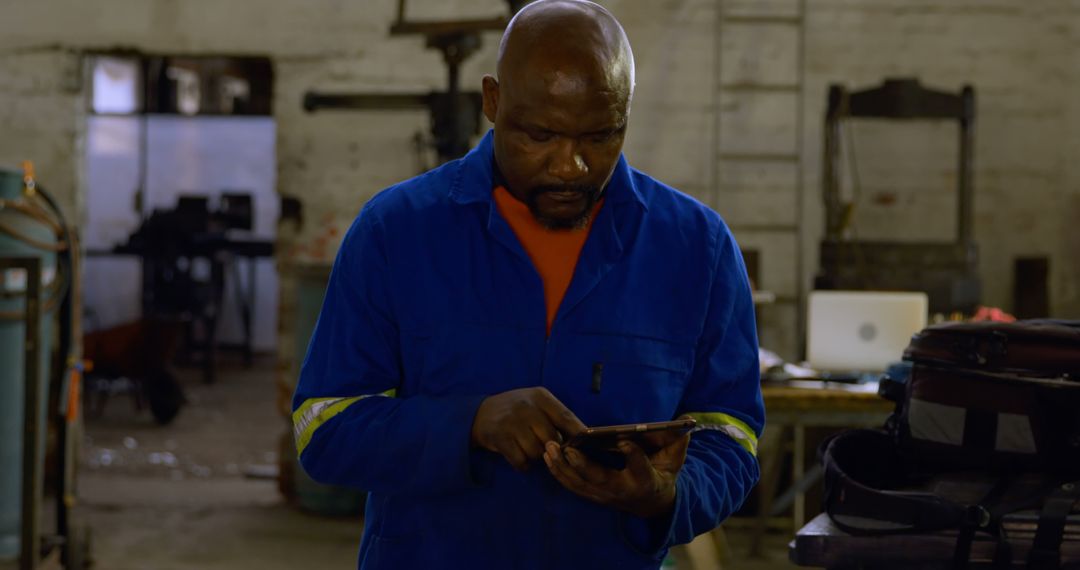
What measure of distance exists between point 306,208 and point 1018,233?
142 inches

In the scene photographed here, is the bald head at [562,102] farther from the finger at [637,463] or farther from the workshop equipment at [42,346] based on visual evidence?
the workshop equipment at [42,346]

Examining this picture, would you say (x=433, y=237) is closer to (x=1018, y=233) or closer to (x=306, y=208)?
(x=306, y=208)

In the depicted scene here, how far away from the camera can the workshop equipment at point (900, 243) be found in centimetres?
550

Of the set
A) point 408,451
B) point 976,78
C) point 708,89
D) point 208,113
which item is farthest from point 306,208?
point 208,113

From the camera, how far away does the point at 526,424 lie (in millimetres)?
1296

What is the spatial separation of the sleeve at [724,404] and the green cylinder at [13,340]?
3.69 metres

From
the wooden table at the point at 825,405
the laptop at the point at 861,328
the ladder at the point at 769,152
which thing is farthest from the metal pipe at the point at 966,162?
the wooden table at the point at 825,405

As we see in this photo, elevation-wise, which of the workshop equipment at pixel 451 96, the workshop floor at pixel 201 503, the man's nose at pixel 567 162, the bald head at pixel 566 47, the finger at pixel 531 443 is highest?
the workshop equipment at pixel 451 96

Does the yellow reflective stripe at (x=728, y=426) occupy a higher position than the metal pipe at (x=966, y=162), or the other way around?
the metal pipe at (x=966, y=162)

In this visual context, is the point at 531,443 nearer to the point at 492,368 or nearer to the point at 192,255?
the point at 492,368

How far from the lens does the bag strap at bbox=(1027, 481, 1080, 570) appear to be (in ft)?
6.59

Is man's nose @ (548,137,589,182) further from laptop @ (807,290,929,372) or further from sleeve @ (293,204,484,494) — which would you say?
laptop @ (807,290,929,372)

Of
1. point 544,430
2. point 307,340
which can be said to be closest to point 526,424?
point 544,430

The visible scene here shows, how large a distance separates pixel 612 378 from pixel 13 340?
389 cm
